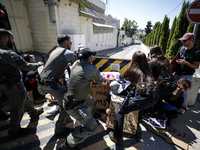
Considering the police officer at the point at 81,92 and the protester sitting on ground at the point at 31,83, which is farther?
the protester sitting on ground at the point at 31,83

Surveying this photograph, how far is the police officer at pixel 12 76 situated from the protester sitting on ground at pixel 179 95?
11.0 feet

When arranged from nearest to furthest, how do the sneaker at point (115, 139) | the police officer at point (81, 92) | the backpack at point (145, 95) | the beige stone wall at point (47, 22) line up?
the police officer at point (81, 92) → the backpack at point (145, 95) → the sneaker at point (115, 139) → the beige stone wall at point (47, 22)

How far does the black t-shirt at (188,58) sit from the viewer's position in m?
2.64

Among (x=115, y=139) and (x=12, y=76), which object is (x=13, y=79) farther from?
(x=115, y=139)

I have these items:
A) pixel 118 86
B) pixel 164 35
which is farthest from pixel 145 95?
pixel 164 35

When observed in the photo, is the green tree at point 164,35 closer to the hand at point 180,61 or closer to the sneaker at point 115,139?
the hand at point 180,61

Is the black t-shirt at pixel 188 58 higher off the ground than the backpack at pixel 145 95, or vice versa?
the black t-shirt at pixel 188 58

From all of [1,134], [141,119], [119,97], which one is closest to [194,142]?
[141,119]

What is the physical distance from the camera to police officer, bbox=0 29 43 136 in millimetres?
1973

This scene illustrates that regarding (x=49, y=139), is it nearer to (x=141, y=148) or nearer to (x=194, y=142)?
(x=141, y=148)

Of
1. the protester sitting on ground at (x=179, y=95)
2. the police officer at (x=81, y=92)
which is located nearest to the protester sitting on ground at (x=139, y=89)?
the police officer at (x=81, y=92)

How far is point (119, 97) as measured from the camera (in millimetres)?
2500

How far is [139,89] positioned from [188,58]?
183 cm

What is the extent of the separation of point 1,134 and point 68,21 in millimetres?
9778
